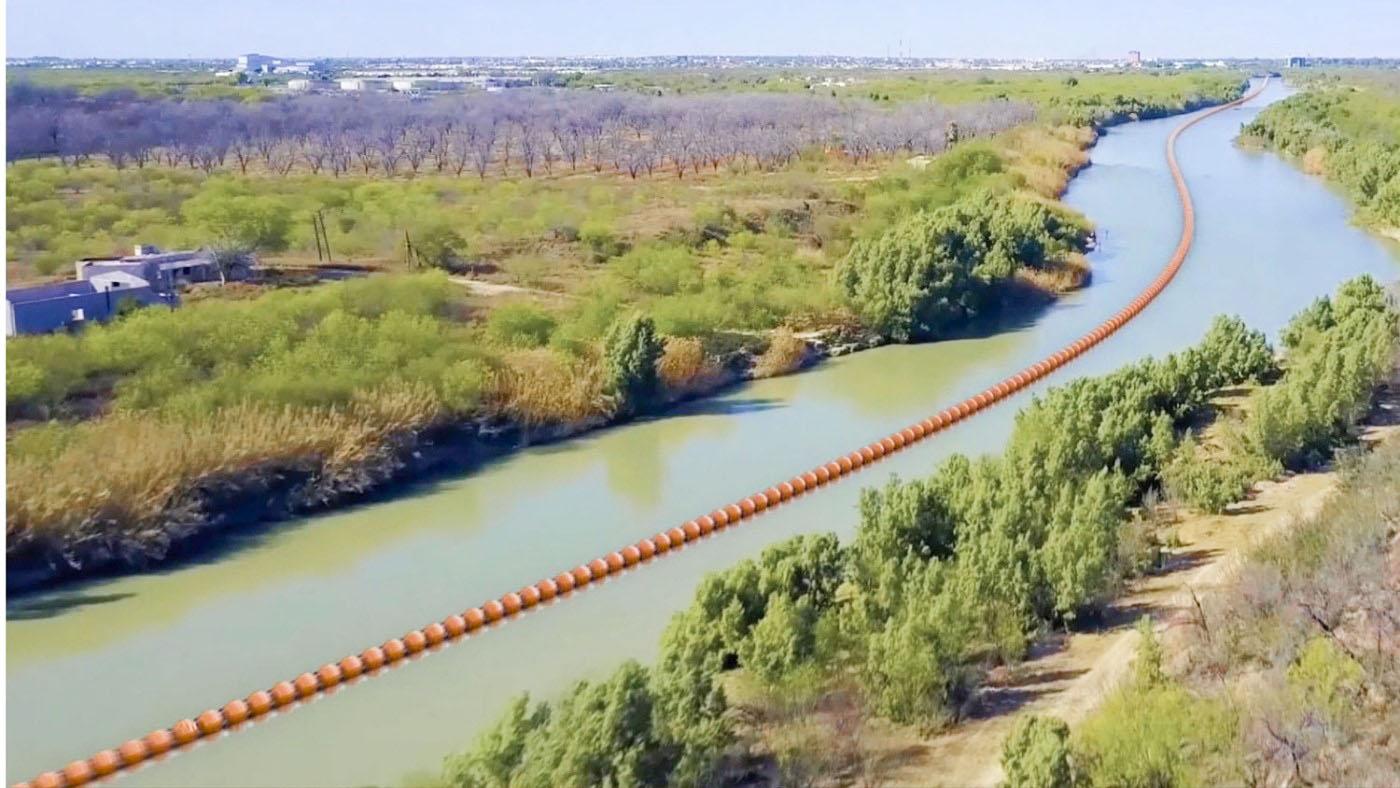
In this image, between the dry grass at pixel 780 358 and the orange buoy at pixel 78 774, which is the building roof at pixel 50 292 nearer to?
the dry grass at pixel 780 358

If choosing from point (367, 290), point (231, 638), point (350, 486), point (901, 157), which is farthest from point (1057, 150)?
point (231, 638)

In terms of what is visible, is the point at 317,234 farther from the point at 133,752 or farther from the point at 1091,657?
the point at 1091,657

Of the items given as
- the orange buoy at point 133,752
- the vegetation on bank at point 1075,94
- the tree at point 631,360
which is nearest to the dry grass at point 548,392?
the tree at point 631,360

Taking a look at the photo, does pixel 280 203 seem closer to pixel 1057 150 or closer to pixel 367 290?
pixel 367 290

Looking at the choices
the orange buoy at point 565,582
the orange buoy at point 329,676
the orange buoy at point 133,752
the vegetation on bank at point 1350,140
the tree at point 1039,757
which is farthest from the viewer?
the vegetation on bank at point 1350,140

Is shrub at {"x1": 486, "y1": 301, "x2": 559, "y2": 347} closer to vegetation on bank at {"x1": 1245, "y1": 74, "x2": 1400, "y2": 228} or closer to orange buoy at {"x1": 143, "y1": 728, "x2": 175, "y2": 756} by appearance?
orange buoy at {"x1": 143, "y1": 728, "x2": 175, "y2": 756}

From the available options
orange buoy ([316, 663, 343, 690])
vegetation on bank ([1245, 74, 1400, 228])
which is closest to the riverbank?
orange buoy ([316, 663, 343, 690])
